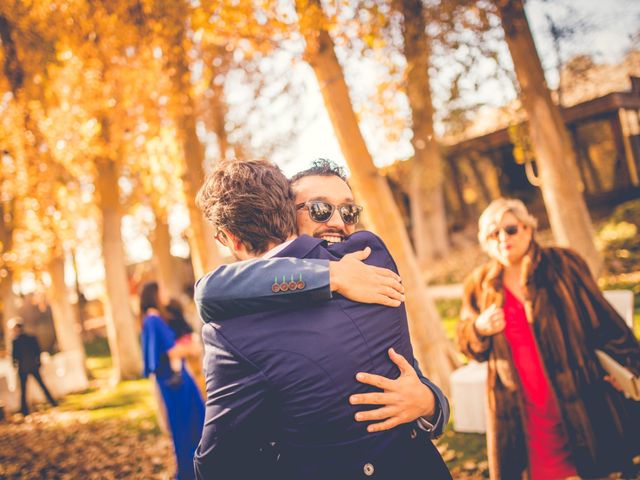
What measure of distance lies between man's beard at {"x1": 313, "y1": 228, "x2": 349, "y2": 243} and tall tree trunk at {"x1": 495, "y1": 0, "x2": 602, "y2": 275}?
26.0ft

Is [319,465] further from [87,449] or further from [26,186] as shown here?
[26,186]

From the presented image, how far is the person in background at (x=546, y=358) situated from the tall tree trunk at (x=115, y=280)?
12677mm

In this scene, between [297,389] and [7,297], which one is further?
[7,297]

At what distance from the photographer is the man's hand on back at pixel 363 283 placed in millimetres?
1595

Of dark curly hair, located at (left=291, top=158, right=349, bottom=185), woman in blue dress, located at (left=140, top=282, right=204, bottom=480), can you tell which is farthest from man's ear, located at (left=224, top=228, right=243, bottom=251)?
woman in blue dress, located at (left=140, top=282, right=204, bottom=480)

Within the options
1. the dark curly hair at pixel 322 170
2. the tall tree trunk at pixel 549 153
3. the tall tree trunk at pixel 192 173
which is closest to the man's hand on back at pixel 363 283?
the dark curly hair at pixel 322 170

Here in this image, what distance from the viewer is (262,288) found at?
1.54 meters

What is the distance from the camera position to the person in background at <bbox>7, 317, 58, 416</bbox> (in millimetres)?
12203

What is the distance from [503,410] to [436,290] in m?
13.6

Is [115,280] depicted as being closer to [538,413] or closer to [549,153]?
[549,153]

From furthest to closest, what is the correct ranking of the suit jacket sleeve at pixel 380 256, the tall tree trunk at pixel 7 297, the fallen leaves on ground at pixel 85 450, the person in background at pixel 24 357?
the tall tree trunk at pixel 7 297 < the person in background at pixel 24 357 < the fallen leaves on ground at pixel 85 450 < the suit jacket sleeve at pixel 380 256

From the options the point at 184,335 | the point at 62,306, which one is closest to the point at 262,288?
the point at 184,335

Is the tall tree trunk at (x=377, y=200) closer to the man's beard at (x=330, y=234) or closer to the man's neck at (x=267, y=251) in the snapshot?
the man's beard at (x=330, y=234)

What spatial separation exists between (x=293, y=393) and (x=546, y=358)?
2488mm
